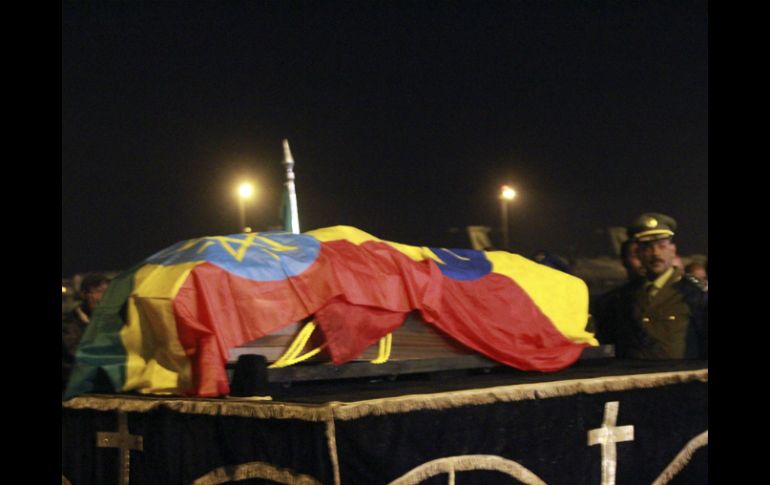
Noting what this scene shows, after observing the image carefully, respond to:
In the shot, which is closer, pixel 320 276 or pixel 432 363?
pixel 320 276

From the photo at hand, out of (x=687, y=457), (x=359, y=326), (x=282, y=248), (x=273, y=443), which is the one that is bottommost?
(x=687, y=457)

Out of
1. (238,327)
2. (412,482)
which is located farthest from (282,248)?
(412,482)

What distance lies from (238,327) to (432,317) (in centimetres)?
129

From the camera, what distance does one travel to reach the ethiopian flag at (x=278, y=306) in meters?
5.04

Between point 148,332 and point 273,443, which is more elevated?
point 148,332

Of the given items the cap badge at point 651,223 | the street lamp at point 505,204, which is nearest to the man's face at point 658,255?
the cap badge at point 651,223

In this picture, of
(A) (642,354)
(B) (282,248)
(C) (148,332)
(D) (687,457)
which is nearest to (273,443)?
(C) (148,332)

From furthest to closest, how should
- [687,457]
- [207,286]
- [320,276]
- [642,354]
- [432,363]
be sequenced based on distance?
[642,354]
[687,457]
[432,363]
[320,276]
[207,286]

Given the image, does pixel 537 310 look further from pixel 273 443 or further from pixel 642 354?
pixel 273 443

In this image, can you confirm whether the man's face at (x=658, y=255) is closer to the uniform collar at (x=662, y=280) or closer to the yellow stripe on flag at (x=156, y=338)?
the uniform collar at (x=662, y=280)

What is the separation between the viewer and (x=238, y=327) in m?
5.14

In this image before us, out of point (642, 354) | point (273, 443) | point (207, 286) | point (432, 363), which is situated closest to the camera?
point (273, 443)

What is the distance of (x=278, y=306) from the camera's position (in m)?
5.31

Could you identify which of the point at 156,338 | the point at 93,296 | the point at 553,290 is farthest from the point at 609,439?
the point at 93,296
